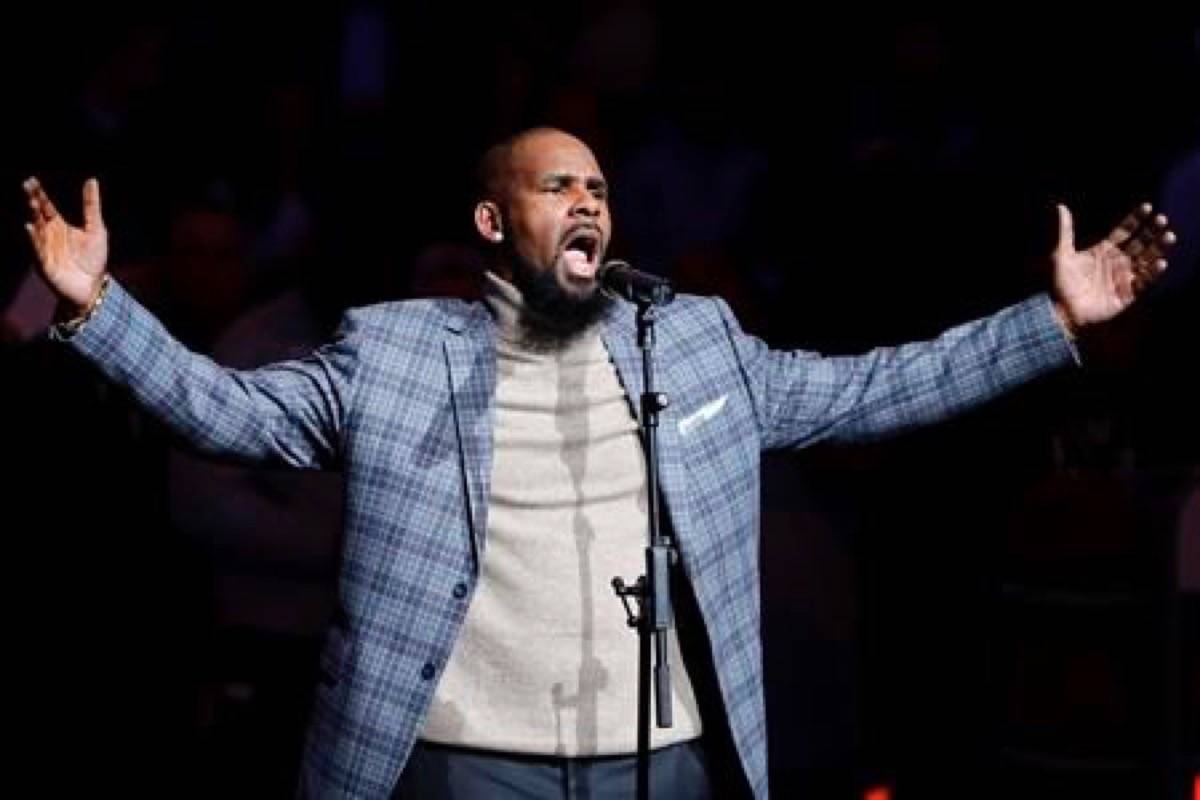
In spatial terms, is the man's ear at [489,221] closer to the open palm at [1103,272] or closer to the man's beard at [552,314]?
the man's beard at [552,314]

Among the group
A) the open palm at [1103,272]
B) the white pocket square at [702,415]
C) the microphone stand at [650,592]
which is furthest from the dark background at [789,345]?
the microphone stand at [650,592]

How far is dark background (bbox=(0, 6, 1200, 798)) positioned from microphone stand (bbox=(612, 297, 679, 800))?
1532 millimetres

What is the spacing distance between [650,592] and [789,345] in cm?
181

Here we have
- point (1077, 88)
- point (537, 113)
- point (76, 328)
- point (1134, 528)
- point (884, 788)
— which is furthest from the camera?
point (537, 113)

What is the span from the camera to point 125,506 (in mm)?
4492

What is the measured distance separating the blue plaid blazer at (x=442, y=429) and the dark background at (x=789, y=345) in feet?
3.45

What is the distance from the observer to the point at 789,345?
4426 mm

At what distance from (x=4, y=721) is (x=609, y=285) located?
2358mm

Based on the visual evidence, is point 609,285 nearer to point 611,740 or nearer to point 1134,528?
point 611,740

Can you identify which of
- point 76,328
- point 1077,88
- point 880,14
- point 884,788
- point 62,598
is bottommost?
point 884,788

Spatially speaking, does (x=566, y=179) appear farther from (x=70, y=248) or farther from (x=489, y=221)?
(x=70, y=248)

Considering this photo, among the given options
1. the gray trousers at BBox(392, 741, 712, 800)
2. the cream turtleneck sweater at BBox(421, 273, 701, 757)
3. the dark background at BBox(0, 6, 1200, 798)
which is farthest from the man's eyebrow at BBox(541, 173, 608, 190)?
the dark background at BBox(0, 6, 1200, 798)

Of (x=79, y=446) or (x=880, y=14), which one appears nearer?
(x=79, y=446)

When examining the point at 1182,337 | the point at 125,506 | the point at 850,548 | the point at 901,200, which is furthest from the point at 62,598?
the point at 1182,337
